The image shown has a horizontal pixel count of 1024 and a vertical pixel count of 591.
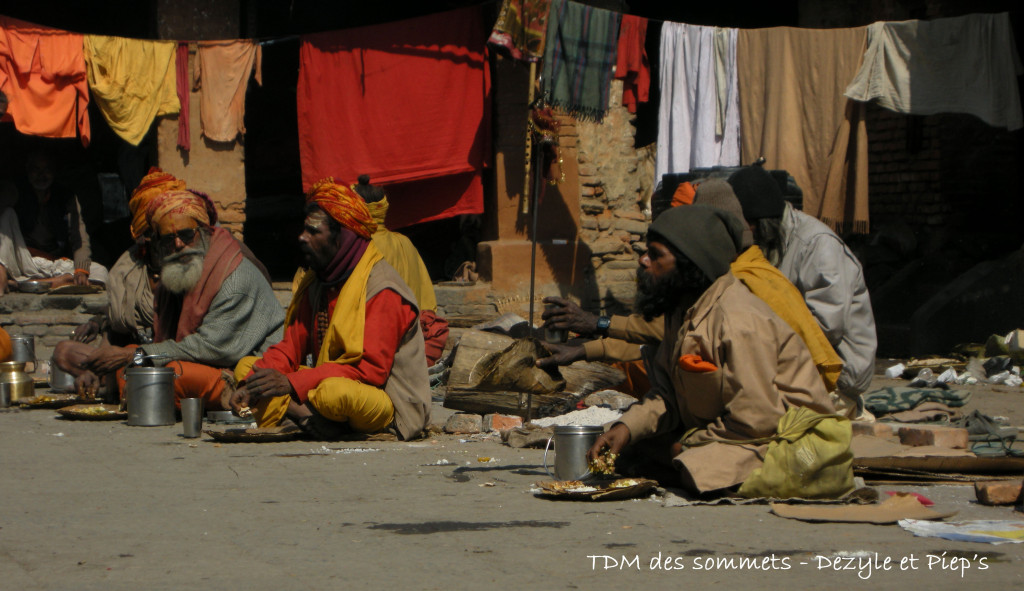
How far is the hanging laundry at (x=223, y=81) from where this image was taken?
10516 mm

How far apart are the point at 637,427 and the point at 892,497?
956mm

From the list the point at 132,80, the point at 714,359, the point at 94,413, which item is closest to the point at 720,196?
the point at 714,359

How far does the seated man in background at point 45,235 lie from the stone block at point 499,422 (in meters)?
6.19

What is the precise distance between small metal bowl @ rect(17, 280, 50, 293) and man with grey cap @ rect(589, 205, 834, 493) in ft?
27.4

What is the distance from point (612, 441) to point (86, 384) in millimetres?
4325

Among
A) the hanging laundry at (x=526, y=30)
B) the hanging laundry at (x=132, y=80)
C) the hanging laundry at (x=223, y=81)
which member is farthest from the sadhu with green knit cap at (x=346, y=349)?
the hanging laundry at (x=132, y=80)

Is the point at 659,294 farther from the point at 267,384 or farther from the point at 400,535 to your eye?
the point at 267,384

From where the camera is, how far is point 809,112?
9.74 meters

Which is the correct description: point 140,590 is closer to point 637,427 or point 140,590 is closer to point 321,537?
point 321,537

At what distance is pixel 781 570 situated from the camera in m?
3.32

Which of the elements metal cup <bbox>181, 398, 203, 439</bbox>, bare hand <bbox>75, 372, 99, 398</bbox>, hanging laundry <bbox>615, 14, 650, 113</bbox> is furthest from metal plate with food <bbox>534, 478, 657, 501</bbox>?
hanging laundry <bbox>615, 14, 650, 113</bbox>

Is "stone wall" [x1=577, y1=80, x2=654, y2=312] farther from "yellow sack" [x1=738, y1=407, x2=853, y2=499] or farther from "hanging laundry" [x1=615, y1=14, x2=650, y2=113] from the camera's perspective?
"yellow sack" [x1=738, y1=407, x2=853, y2=499]

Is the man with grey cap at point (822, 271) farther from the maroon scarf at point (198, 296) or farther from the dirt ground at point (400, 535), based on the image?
the maroon scarf at point (198, 296)

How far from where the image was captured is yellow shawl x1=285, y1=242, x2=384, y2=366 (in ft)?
19.0
